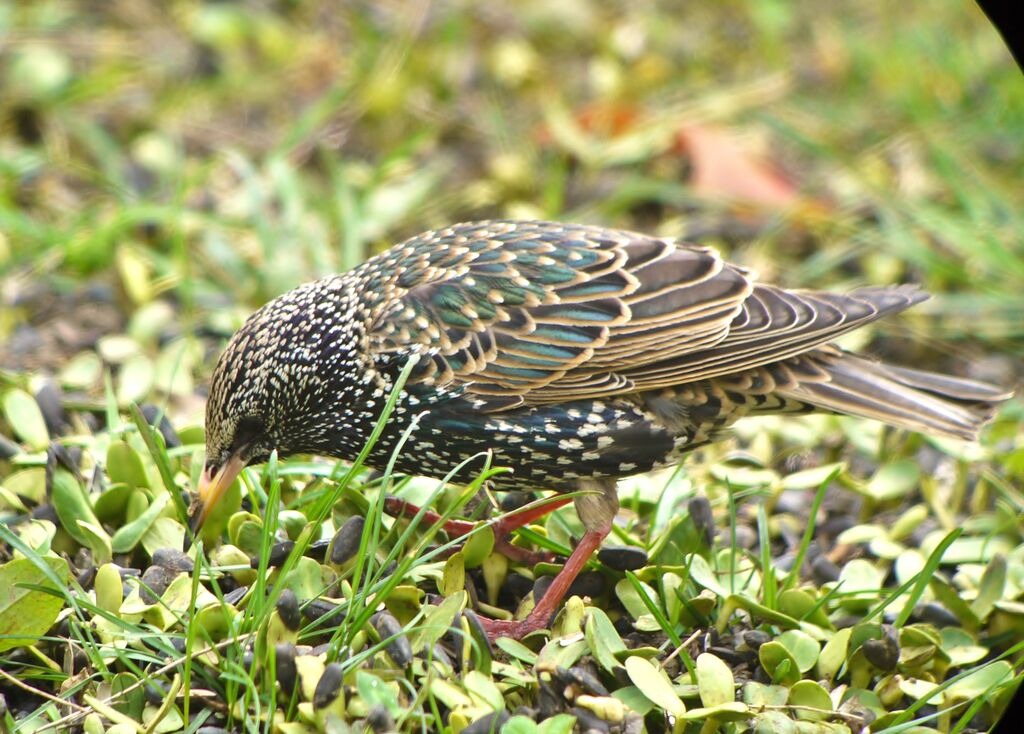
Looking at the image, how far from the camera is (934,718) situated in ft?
12.9

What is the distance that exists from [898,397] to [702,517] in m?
0.80

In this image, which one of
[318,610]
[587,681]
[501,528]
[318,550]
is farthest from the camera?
[501,528]

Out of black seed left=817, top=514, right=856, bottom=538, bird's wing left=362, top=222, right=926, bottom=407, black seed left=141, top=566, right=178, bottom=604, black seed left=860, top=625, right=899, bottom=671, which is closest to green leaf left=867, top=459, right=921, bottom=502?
black seed left=817, top=514, right=856, bottom=538

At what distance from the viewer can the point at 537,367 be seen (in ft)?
14.1

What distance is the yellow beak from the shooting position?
423 cm

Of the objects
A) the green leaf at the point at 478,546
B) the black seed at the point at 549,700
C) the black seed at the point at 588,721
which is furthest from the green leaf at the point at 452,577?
the black seed at the point at 588,721

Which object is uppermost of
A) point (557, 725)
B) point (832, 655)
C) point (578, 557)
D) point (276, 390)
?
point (276, 390)

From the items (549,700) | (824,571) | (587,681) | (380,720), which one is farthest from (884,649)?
(380,720)

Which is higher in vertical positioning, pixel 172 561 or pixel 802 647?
pixel 172 561

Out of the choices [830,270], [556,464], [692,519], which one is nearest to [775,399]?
[692,519]

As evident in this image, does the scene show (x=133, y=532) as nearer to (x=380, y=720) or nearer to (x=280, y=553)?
(x=280, y=553)

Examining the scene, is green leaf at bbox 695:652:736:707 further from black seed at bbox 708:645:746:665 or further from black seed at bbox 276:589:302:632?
black seed at bbox 276:589:302:632

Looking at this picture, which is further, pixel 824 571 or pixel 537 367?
pixel 824 571

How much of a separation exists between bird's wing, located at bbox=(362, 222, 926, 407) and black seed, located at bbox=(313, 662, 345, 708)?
108 cm
